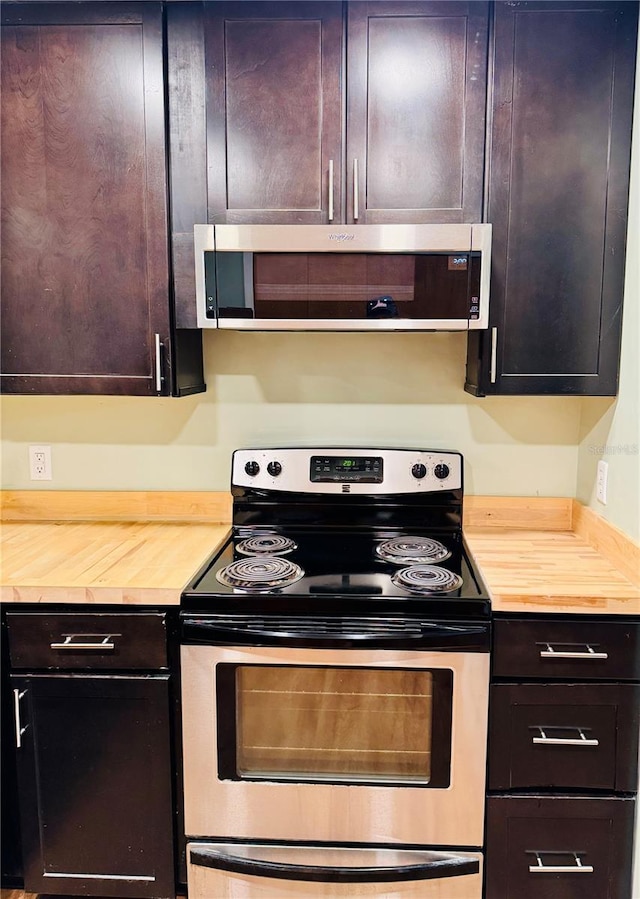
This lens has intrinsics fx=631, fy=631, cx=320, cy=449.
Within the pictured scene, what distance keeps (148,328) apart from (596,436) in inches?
53.9

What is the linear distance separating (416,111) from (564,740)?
1.63 metres

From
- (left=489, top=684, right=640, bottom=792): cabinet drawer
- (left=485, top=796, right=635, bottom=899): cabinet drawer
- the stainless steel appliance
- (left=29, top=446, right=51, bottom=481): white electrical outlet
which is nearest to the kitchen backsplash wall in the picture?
(left=29, top=446, right=51, bottom=481): white electrical outlet

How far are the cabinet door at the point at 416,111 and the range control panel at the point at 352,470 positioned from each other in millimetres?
707

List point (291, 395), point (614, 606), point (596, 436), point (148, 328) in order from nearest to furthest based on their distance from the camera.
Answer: point (614, 606) < point (148, 328) < point (596, 436) < point (291, 395)

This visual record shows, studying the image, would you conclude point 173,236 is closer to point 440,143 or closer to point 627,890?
point 440,143

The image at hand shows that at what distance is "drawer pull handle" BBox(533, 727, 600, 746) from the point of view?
4.94ft

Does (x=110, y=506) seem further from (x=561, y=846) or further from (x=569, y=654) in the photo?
(x=561, y=846)

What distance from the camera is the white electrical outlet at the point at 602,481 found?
72.5 inches

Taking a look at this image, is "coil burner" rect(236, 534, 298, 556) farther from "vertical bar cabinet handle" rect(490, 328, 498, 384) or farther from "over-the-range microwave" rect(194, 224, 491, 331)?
"vertical bar cabinet handle" rect(490, 328, 498, 384)

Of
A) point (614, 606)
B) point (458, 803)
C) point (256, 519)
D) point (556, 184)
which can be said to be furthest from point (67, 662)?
point (556, 184)

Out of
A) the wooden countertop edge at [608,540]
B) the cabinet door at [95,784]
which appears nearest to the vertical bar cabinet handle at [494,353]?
the wooden countertop edge at [608,540]

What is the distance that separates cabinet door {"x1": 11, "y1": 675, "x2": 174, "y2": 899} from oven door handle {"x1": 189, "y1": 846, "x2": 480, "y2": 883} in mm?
188

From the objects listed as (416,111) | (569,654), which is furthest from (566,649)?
(416,111)

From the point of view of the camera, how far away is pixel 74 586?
1.54m
